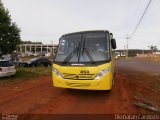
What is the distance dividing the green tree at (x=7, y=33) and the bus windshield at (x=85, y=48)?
30.0 feet

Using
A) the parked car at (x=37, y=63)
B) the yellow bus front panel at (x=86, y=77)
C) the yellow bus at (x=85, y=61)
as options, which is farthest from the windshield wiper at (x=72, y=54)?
the parked car at (x=37, y=63)

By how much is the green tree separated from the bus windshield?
9.13 m

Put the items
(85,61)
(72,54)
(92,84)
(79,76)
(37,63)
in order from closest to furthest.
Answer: (92,84), (79,76), (85,61), (72,54), (37,63)

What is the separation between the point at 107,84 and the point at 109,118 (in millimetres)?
2462

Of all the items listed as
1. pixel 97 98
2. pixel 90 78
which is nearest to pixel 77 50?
pixel 90 78

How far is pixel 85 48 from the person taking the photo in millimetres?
10273

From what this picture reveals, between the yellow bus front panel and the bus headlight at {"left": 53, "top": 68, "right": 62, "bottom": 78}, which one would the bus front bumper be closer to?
the yellow bus front panel

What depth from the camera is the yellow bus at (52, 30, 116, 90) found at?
9.36m

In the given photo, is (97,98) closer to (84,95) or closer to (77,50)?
(84,95)

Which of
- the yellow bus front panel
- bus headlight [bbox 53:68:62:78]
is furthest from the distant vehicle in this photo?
the yellow bus front panel

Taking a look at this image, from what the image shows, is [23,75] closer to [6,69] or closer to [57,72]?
[6,69]

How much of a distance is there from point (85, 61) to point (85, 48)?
2.58 ft

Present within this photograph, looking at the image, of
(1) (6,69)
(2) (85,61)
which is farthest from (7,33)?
(2) (85,61)

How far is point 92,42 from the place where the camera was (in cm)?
1035
